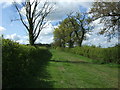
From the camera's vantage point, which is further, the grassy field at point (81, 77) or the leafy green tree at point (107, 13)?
the leafy green tree at point (107, 13)

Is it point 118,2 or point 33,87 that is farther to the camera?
point 118,2

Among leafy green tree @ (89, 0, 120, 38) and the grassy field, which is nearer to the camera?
the grassy field

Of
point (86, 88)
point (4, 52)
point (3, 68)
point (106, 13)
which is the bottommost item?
point (86, 88)

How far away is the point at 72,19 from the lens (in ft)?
147

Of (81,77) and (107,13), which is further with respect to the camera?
(107,13)

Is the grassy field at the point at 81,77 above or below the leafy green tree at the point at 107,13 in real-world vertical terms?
below

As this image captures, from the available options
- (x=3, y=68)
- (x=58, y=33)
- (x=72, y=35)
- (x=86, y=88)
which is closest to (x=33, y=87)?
(x=3, y=68)

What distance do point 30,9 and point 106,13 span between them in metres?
9.86

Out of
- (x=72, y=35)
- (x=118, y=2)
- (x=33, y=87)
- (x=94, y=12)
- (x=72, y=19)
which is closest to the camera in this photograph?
(x=33, y=87)

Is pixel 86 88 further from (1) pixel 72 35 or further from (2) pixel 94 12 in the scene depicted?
(1) pixel 72 35

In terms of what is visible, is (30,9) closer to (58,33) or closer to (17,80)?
(17,80)

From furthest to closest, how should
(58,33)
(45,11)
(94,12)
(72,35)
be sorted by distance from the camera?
(58,33)
(72,35)
(45,11)
(94,12)

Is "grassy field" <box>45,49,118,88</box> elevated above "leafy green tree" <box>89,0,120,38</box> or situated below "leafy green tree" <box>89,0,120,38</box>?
below

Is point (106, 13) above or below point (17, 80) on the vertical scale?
above
